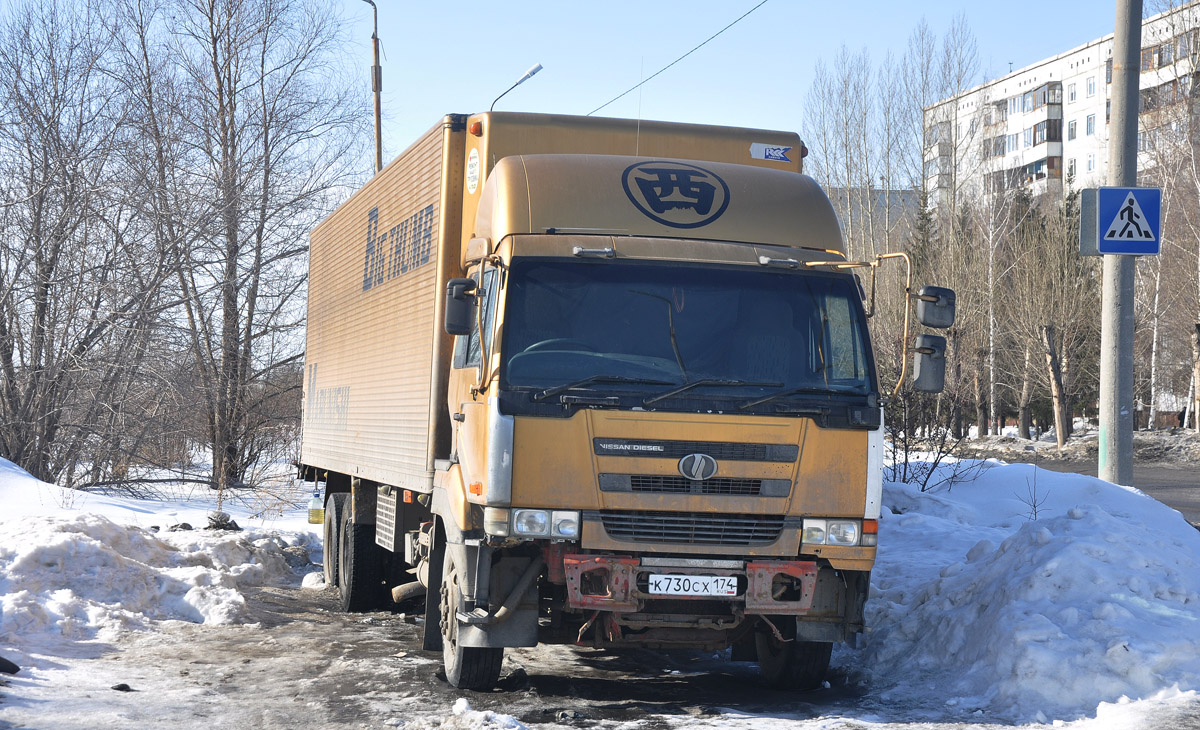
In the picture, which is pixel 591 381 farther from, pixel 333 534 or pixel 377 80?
pixel 377 80

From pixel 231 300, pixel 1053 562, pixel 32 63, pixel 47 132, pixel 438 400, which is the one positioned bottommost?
pixel 1053 562

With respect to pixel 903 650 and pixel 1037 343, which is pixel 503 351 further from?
pixel 1037 343

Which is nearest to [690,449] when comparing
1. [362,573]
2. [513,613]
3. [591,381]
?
[591,381]

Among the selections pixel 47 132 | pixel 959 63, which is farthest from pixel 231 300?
pixel 959 63

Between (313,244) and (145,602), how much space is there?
17.3ft

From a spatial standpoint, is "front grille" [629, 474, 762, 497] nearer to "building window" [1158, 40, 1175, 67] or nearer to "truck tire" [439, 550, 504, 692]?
"truck tire" [439, 550, 504, 692]

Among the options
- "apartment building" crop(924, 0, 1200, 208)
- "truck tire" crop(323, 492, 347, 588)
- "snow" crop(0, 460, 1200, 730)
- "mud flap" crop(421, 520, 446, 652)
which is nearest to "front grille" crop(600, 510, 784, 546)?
"snow" crop(0, 460, 1200, 730)

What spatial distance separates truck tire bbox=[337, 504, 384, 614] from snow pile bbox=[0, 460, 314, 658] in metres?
0.95

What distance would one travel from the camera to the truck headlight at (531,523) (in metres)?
6.25

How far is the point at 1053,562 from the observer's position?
24.1 ft

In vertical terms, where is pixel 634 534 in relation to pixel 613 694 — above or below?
above

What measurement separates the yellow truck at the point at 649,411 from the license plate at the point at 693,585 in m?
0.01

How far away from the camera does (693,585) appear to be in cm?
631

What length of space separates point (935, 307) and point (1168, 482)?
19483 millimetres
